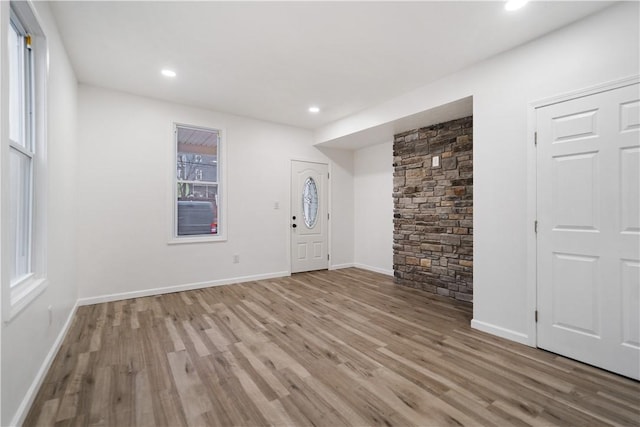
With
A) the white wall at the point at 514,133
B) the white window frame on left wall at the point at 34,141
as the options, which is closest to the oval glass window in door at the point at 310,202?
the white wall at the point at 514,133

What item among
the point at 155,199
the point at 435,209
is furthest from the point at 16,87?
the point at 435,209

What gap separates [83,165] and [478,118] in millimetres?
4651

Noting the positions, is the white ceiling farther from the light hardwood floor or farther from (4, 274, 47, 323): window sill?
the light hardwood floor

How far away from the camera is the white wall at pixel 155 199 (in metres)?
3.71

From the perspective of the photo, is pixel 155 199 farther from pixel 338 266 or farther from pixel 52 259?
pixel 338 266

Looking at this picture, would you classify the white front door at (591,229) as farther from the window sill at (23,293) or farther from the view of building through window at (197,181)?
the view of building through window at (197,181)

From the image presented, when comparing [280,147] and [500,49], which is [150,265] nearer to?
[280,147]

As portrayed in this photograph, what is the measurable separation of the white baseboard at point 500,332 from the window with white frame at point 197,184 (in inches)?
144

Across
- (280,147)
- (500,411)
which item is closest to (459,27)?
(500,411)

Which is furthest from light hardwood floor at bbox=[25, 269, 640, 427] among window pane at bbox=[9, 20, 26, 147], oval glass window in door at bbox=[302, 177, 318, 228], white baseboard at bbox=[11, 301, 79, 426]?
oval glass window in door at bbox=[302, 177, 318, 228]

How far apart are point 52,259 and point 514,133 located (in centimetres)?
414

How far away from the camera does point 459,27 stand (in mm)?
2465

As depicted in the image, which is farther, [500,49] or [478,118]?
[478,118]

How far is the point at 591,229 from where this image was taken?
2.27 metres
